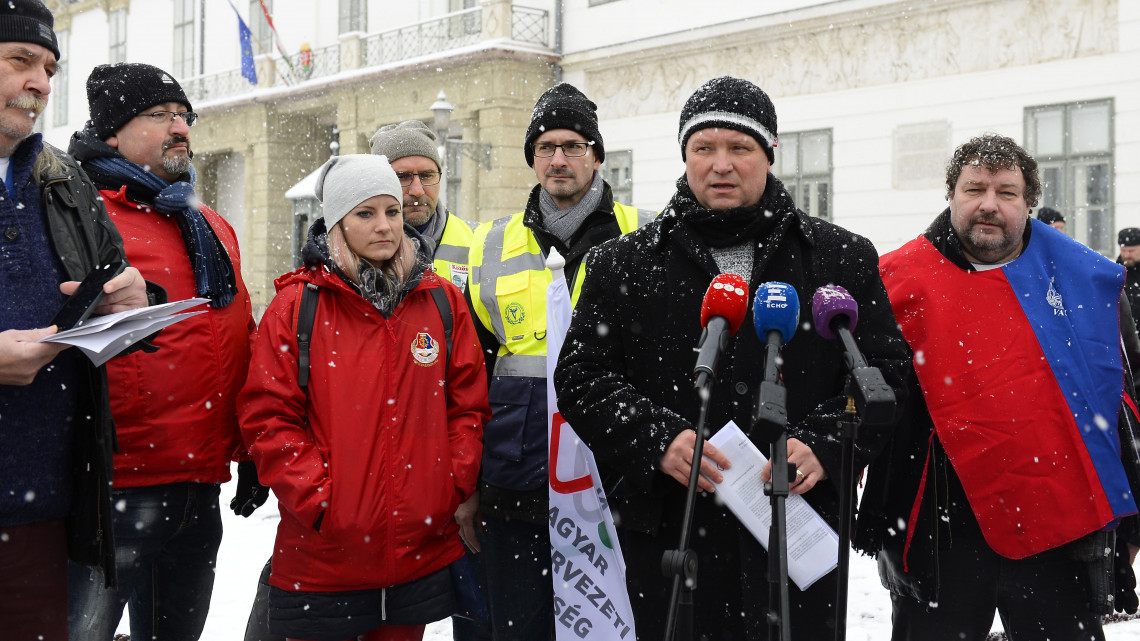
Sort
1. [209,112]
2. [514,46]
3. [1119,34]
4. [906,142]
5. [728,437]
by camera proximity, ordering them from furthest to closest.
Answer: [209,112]
[514,46]
[906,142]
[1119,34]
[728,437]

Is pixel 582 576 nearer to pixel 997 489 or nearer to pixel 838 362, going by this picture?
pixel 838 362

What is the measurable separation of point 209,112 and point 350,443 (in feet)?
76.8

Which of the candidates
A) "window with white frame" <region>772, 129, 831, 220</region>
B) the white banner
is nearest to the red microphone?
the white banner

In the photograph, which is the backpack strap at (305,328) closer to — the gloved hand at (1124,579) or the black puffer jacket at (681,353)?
the black puffer jacket at (681,353)

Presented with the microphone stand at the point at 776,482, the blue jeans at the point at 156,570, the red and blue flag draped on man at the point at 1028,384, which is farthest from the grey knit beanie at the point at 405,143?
the microphone stand at the point at 776,482

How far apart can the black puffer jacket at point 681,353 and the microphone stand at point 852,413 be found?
451 millimetres

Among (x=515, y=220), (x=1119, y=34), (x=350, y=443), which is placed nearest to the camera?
(x=350, y=443)

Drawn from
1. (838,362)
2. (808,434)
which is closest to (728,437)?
(808,434)

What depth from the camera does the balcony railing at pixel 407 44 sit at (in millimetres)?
17938

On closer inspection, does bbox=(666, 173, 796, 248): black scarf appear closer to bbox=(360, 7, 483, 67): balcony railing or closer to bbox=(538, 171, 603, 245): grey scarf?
bbox=(538, 171, 603, 245): grey scarf

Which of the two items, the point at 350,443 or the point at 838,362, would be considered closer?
the point at 838,362

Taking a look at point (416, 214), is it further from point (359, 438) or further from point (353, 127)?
point (353, 127)

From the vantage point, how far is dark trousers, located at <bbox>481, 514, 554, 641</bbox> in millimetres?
3527

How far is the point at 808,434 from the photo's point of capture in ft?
8.51
